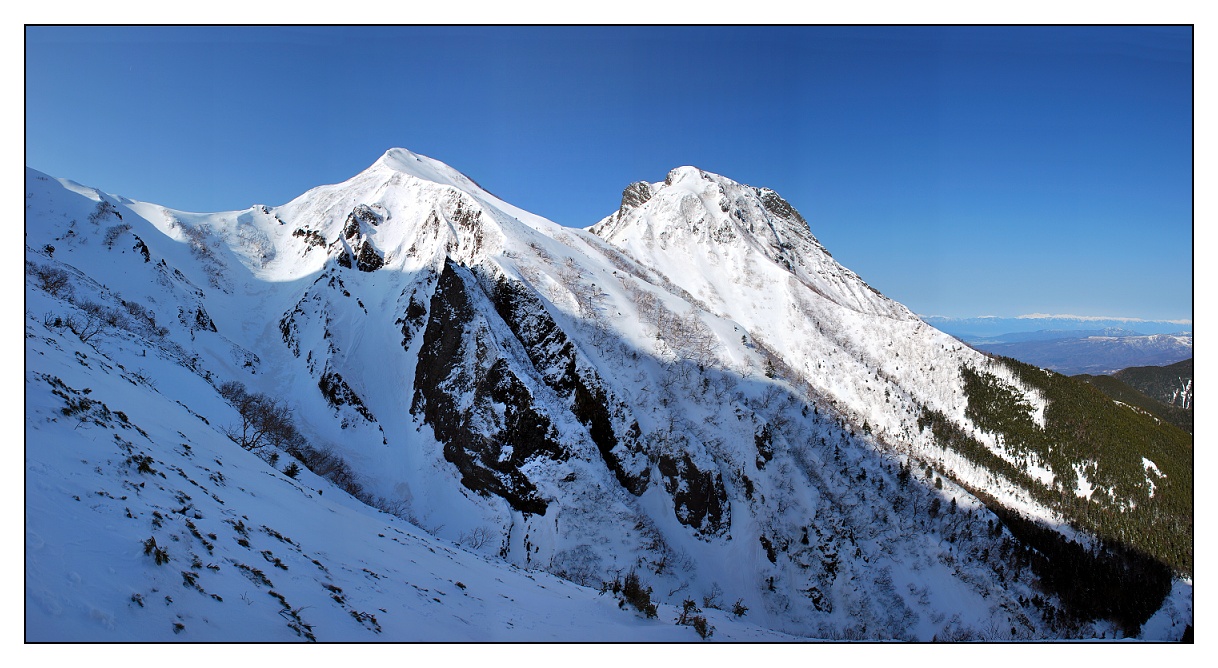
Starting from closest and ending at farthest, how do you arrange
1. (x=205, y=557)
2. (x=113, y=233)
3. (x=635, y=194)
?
(x=205, y=557) → (x=113, y=233) → (x=635, y=194)

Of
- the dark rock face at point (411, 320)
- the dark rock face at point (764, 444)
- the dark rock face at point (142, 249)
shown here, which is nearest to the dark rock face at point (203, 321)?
the dark rock face at point (142, 249)

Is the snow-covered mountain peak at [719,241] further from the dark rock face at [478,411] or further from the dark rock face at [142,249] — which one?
the dark rock face at [142,249]

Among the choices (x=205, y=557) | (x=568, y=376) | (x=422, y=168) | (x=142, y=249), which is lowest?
(x=205, y=557)

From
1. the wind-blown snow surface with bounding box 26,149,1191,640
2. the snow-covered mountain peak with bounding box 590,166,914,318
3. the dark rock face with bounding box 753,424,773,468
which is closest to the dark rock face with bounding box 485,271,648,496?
the wind-blown snow surface with bounding box 26,149,1191,640

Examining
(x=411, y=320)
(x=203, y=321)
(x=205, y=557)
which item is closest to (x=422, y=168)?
(x=411, y=320)

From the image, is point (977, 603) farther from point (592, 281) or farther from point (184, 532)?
point (184, 532)

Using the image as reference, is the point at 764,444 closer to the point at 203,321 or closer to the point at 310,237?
the point at 203,321

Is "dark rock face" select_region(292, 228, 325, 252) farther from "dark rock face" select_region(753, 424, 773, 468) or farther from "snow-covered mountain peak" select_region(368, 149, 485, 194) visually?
"dark rock face" select_region(753, 424, 773, 468)
